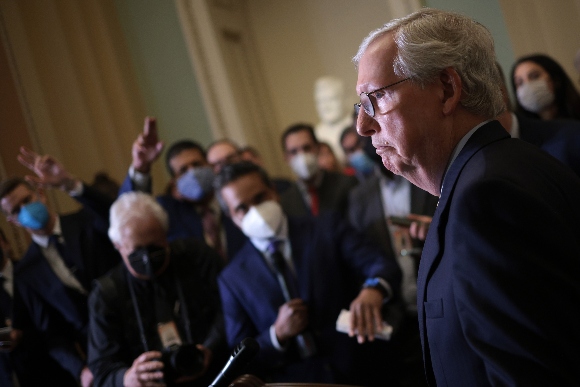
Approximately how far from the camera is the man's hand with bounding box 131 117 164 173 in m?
3.08

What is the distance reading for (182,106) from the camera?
5.26 metres

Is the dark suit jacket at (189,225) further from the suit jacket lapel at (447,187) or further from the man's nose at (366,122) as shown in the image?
the suit jacket lapel at (447,187)

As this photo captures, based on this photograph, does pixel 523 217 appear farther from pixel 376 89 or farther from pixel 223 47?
pixel 223 47

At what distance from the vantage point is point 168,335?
99.9 inches

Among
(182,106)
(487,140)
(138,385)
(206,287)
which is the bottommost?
(138,385)

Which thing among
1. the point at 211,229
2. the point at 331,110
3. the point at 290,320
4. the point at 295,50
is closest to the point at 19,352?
the point at 211,229

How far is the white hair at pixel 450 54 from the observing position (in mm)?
1229

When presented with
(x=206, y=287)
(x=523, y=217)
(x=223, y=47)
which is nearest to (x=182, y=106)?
(x=223, y=47)

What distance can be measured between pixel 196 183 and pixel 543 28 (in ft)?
7.78

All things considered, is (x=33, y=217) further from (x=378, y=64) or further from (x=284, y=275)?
(x=378, y=64)

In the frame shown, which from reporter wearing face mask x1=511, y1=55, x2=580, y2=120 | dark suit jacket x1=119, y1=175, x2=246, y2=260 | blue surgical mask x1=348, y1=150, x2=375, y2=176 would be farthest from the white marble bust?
reporter wearing face mask x1=511, y1=55, x2=580, y2=120

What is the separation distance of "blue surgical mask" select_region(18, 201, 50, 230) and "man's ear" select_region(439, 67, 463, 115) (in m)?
2.45

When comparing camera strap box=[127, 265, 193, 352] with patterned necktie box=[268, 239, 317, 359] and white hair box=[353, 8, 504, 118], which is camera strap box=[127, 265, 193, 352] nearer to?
patterned necktie box=[268, 239, 317, 359]

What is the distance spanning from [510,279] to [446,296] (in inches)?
6.5
